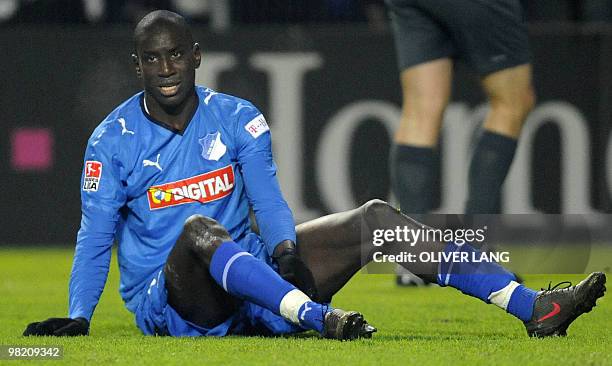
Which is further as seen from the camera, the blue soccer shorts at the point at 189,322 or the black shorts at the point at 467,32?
the black shorts at the point at 467,32

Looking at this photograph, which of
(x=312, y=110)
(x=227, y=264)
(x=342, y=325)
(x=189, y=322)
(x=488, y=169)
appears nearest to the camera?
(x=342, y=325)

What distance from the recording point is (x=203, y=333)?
409cm

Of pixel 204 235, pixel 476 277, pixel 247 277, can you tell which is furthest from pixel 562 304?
pixel 204 235

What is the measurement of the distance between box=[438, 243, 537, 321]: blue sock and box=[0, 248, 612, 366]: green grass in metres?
0.12

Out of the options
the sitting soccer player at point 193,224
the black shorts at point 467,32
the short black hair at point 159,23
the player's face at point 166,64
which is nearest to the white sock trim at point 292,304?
the sitting soccer player at point 193,224

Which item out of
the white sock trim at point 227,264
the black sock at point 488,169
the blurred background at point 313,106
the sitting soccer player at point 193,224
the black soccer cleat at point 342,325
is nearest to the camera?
the black soccer cleat at point 342,325

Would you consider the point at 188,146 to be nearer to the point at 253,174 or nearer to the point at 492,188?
the point at 253,174

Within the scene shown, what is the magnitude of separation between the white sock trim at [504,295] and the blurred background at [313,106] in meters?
3.67

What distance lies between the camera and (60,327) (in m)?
3.97

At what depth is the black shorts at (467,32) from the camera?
5.71 meters

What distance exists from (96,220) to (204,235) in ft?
1.34

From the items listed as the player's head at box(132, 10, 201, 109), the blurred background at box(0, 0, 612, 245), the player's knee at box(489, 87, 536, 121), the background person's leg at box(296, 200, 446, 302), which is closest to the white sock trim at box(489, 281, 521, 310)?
the background person's leg at box(296, 200, 446, 302)

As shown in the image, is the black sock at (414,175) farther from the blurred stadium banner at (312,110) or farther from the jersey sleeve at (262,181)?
the blurred stadium banner at (312,110)

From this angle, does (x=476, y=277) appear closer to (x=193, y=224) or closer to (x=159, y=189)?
(x=193, y=224)
